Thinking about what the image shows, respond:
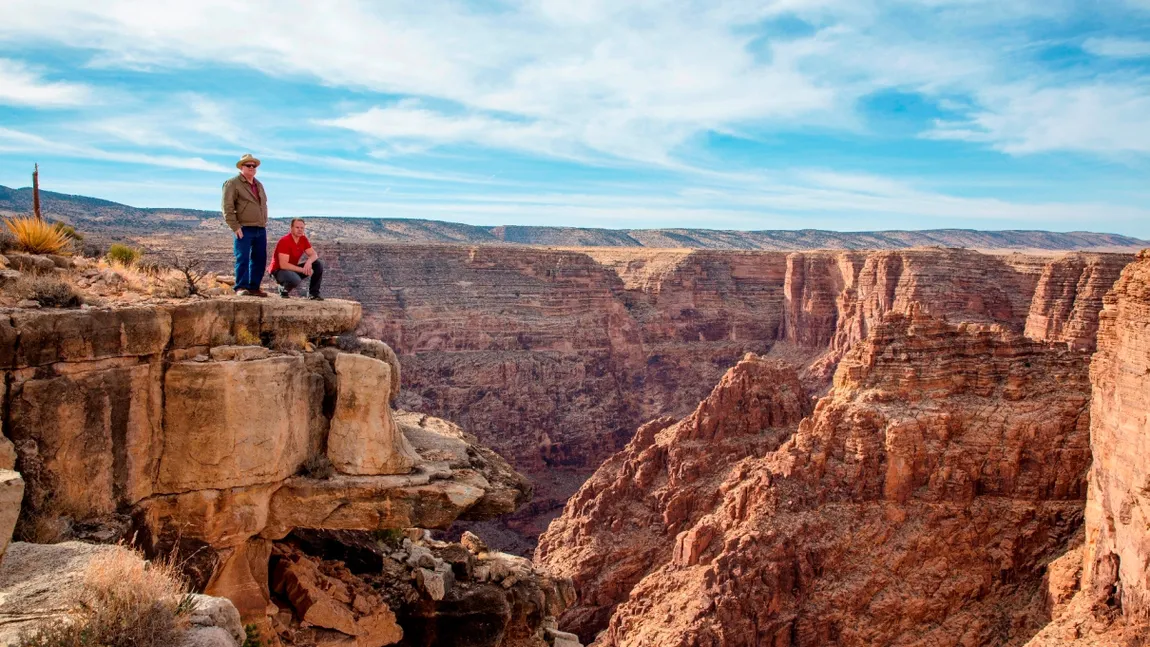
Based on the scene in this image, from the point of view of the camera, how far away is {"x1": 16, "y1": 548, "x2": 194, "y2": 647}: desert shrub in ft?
19.6

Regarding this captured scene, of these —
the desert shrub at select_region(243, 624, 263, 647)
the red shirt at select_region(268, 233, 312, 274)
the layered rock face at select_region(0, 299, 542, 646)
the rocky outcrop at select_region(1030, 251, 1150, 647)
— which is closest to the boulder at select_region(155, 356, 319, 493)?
the layered rock face at select_region(0, 299, 542, 646)

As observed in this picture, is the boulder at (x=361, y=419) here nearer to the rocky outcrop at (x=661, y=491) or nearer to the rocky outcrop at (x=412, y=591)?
the rocky outcrop at (x=412, y=591)

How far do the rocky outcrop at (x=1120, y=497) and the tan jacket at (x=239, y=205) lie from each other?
17367mm

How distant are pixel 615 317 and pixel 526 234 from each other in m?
92.3

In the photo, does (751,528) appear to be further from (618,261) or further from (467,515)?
(618,261)

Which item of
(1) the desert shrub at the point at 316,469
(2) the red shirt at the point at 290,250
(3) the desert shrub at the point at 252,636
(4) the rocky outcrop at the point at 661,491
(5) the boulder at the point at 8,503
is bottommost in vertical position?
(4) the rocky outcrop at the point at 661,491

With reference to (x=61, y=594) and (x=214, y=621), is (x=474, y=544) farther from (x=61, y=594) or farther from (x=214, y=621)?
(x=61, y=594)

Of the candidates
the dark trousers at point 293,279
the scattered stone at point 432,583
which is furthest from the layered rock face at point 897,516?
the dark trousers at point 293,279

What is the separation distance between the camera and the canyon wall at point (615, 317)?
185 feet

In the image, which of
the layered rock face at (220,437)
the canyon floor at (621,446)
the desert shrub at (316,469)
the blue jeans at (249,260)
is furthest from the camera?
the blue jeans at (249,260)

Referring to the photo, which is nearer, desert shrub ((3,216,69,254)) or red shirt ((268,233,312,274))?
desert shrub ((3,216,69,254))

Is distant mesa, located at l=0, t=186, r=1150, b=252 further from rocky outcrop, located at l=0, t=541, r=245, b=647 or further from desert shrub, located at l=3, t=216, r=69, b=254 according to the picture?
rocky outcrop, located at l=0, t=541, r=245, b=647

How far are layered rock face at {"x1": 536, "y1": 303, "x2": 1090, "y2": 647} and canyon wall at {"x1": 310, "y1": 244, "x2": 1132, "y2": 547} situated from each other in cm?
2153

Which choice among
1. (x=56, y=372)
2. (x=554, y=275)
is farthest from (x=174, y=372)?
(x=554, y=275)
